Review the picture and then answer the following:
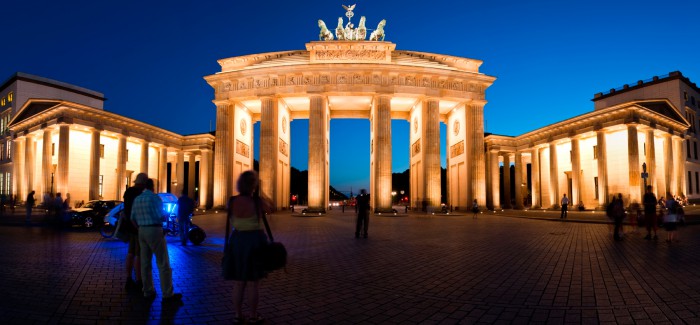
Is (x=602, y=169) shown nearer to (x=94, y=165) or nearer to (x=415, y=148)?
(x=415, y=148)

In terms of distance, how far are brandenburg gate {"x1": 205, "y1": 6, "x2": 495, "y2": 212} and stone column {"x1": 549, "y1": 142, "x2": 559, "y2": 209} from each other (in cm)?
1049

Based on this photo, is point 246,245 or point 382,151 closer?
point 246,245

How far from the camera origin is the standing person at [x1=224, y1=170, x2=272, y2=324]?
13.5ft

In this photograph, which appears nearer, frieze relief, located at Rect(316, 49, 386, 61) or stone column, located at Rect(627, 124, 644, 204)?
stone column, located at Rect(627, 124, 644, 204)

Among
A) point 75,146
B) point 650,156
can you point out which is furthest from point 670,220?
point 75,146

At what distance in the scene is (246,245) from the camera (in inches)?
165

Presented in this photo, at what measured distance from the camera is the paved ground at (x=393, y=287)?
4.54m

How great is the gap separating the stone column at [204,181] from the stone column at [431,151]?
23708 mm

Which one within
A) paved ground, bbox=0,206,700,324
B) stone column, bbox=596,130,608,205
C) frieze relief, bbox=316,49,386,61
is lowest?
paved ground, bbox=0,206,700,324

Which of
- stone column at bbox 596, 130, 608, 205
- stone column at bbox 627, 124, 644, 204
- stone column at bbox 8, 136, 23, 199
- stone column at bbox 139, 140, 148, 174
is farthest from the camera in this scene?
stone column at bbox 139, 140, 148, 174

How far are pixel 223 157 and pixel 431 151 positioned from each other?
20.6 meters

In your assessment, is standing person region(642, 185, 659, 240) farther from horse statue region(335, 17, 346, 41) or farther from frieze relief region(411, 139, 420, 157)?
horse statue region(335, 17, 346, 41)

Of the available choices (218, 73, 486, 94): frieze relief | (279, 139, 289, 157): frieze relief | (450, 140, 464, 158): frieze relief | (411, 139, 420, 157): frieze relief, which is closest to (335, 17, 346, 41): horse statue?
Answer: (218, 73, 486, 94): frieze relief

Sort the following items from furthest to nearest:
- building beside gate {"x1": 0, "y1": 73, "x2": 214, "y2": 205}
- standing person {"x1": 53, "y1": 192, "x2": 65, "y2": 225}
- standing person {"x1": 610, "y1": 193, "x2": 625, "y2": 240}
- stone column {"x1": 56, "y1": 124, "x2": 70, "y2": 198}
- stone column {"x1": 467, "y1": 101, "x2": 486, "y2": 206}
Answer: stone column {"x1": 467, "y1": 101, "x2": 486, "y2": 206}, building beside gate {"x1": 0, "y1": 73, "x2": 214, "y2": 205}, stone column {"x1": 56, "y1": 124, "x2": 70, "y2": 198}, standing person {"x1": 53, "y1": 192, "x2": 65, "y2": 225}, standing person {"x1": 610, "y1": 193, "x2": 625, "y2": 240}
